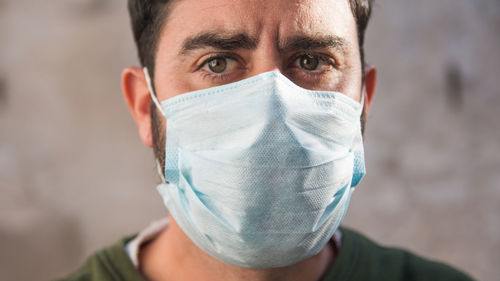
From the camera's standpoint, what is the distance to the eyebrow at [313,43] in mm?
1543

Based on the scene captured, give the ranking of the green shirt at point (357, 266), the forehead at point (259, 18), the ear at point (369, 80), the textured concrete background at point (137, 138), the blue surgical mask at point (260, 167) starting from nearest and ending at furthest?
the blue surgical mask at point (260, 167), the forehead at point (259, 18), the green shirt at point (357, 266), the ear at point (369, 80), the textured concrete background at point (137, 138)

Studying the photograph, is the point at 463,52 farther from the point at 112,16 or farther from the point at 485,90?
the point at 112,16

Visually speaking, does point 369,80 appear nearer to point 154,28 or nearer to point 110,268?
point 154,28

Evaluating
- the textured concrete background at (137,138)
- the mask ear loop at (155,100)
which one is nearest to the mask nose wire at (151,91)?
the mask ear loop at (155,100)

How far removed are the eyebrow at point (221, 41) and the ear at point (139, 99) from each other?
12.8 inches

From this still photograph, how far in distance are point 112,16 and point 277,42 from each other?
1771mm

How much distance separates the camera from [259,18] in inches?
60.3

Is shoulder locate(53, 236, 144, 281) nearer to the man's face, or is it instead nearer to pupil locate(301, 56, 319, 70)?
the man's face

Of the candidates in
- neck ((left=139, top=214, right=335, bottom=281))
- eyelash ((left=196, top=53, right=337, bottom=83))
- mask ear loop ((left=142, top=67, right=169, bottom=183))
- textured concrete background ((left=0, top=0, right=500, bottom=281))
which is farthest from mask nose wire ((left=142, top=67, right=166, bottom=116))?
textured concrete background ((left=0, top=0, right=500, bottom=281))

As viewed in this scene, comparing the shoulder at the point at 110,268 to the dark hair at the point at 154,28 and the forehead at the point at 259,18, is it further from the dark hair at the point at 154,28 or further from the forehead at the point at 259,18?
the forehead at the point at 259,18

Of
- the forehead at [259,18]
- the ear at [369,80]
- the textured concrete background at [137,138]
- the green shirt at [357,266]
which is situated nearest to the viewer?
the forehead at [259,18]

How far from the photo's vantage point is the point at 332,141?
4.91 feet

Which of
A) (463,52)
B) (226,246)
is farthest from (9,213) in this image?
(463,52)

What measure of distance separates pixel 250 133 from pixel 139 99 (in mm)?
653
